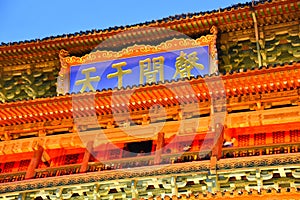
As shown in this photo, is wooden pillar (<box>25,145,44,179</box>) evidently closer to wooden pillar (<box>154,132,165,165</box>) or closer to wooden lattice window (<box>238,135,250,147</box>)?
wooden pillar (<box>154,132,165,165</box>)

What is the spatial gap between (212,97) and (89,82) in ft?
12.3

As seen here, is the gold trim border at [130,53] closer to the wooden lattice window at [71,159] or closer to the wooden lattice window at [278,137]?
the wooden lattice window at [71,159]

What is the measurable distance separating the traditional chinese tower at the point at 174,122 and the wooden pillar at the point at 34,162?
0.08 feet

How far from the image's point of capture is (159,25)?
1647 centimetres

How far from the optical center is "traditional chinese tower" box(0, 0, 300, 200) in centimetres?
1290

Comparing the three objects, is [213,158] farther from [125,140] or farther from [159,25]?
[159,25]

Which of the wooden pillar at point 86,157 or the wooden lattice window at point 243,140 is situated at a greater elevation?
the wooden lattice window at point 243,140

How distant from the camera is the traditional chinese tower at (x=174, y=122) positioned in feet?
42.3

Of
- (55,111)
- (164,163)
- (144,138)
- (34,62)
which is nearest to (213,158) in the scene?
(164,163)

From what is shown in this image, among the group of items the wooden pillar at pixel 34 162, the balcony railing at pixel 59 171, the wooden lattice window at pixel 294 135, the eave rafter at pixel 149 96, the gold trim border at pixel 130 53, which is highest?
the gold trim border at pixel 130 53

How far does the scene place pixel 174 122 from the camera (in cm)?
1427

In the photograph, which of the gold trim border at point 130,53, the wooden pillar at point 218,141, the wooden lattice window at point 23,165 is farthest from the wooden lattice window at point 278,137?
the wooden lattice window at point 23,165

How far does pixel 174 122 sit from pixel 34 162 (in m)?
3.23

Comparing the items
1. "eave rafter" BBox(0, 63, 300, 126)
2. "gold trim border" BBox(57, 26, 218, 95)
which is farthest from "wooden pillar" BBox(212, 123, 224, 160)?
"gold trim border" BBox(57, 26, 218, 95)
